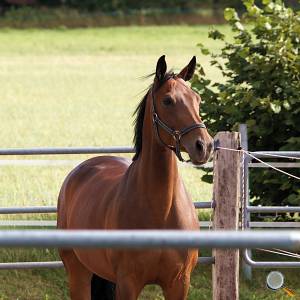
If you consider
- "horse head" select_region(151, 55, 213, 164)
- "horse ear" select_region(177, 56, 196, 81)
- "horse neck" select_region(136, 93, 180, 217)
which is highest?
"horse ear" select_region(177, 56, 196, 81)

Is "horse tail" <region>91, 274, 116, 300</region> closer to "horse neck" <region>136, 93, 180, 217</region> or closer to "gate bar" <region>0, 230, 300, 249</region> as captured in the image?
"horse neck" <region>136, 93, 180, 217</region>

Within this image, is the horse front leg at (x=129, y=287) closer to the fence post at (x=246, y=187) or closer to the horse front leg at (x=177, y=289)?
the horse front leg at (x=177, y=289)

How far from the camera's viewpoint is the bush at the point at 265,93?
9812mm

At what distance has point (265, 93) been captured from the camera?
10.1m

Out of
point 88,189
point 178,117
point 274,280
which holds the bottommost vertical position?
point 274,280

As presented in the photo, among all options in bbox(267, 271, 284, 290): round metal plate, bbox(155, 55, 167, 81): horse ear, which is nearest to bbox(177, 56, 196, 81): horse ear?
bbox(155, 55, 167, 81): horse ear

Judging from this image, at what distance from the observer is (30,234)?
267cm

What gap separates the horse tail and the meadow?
149 cm

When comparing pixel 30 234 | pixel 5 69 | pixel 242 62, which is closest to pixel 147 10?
pixel 5 69

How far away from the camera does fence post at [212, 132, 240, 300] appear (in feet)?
25.7

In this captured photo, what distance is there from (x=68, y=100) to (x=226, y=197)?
2220 cm

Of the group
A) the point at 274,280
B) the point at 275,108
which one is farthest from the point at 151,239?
the point at 275,108

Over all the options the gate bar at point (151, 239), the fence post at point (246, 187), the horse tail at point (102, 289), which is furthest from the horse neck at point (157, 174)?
the gate bar at point (151, 239)

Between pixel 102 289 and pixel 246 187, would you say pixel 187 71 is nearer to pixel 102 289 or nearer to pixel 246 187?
pixel 102 289
